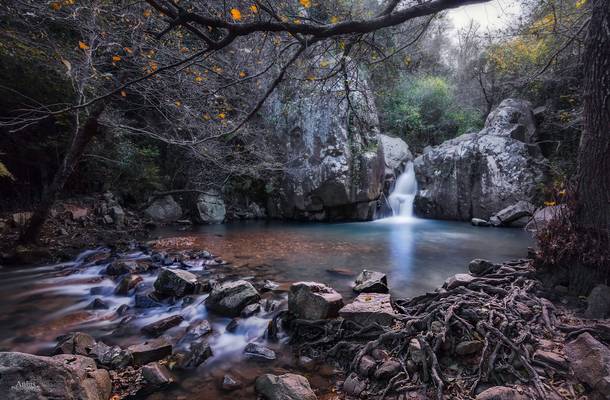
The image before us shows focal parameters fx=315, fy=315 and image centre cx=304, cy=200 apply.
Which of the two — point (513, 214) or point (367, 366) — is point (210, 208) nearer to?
point (367, 366)

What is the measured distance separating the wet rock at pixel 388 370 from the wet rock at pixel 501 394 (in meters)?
0.63

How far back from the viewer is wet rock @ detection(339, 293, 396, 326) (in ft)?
10.8

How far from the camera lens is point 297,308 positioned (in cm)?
384

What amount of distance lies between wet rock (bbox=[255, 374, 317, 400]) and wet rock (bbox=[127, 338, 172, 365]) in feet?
3.93

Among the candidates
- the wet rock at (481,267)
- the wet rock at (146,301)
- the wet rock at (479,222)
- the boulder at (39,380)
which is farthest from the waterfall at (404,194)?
the boulder at (39,380)

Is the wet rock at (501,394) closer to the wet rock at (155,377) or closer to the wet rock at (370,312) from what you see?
the wet rock at (370,312)

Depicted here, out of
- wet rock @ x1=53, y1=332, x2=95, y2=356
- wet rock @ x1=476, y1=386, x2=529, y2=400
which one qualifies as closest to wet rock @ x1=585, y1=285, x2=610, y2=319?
wet rock @ x1=476, y1=386, x2=529, y2=400

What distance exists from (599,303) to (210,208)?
1251cm

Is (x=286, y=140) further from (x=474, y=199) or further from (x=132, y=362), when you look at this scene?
(x=132, y=362)

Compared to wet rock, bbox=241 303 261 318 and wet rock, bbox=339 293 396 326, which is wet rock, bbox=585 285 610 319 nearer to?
wet rock, bbox=339 293 396 326

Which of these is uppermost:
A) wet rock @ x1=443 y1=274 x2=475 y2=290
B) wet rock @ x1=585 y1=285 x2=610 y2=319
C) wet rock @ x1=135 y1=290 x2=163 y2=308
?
wet rock @ x1=585 y1=285 x2=610 y2=319

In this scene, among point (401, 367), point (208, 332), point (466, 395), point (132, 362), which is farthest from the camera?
point (208, 332)

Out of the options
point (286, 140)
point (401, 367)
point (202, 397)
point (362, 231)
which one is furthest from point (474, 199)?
point (202, 397)

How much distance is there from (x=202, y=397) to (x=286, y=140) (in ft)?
40.5
